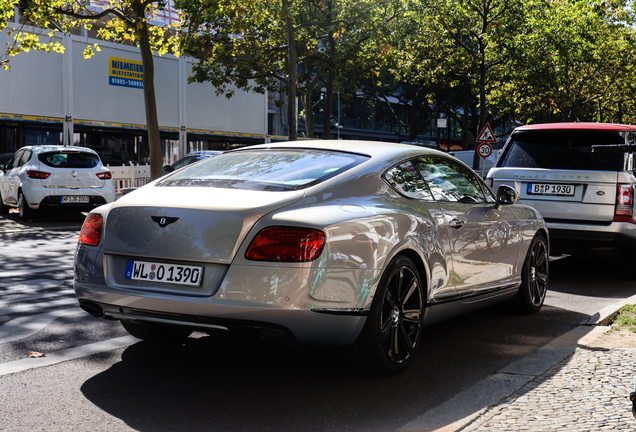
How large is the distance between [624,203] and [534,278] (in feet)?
7.66

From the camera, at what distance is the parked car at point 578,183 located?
8.54m

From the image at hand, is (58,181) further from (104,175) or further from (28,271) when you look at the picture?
(28,271)

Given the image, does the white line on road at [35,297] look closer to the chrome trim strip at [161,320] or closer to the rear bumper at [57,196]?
the chrome trim strip at [161,320]

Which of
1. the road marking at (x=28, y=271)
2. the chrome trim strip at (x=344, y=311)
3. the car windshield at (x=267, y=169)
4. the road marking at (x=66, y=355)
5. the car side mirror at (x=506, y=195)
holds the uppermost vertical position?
the car windshield at (x=267, y=169)

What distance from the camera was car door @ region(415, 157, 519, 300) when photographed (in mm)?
5344

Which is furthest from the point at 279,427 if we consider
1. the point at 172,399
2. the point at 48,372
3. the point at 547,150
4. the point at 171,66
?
A: the point at 171,66

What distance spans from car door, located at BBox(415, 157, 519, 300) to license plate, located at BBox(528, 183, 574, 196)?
2625 millimetres

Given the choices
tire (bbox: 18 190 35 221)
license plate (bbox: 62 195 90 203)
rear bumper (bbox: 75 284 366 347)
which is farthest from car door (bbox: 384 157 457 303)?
tire (bbox: 18 190 35 221)

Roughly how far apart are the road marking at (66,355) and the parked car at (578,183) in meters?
5.50

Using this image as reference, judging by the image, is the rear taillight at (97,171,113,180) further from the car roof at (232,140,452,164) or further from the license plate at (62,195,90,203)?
the car roof at (232,140,452,164)

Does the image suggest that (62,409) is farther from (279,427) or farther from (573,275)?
(573,275)

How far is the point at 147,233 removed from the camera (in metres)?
4.21

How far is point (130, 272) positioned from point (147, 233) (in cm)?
25

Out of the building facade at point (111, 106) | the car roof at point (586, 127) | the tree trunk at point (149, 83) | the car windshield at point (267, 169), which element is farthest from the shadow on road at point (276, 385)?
the building facade at point (111, 106)
